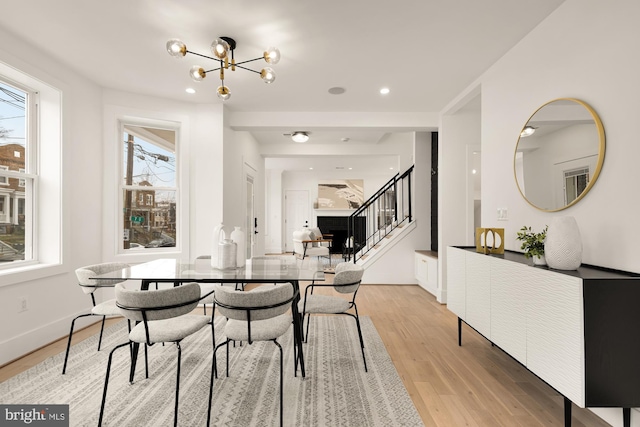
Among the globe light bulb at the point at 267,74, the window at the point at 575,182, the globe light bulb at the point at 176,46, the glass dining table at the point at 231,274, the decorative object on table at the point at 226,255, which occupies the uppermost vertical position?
the globe light bulb at the point at 176,46

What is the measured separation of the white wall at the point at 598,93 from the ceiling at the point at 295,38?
0.84 ft

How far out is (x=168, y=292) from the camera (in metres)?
1.80

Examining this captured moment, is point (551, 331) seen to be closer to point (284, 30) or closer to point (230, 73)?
point (284, 30)

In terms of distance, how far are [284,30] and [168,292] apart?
217cm

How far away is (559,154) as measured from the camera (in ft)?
7.36

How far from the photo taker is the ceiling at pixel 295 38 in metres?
2.29

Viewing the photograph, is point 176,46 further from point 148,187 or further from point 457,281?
point 457,281

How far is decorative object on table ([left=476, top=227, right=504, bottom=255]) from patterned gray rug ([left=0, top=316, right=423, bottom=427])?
126 cm

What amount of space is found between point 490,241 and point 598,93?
4.20 feet

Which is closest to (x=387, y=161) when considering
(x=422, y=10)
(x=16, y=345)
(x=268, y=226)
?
(x=268, y=226)

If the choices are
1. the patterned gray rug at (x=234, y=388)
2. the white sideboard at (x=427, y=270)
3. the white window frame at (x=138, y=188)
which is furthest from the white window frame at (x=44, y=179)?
the white sideboard at (x=427, y=270)

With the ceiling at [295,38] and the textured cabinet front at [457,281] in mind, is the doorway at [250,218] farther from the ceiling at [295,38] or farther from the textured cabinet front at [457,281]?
the textured cabinet front at [457,281]

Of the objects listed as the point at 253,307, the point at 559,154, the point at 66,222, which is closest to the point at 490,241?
the point at 559,154

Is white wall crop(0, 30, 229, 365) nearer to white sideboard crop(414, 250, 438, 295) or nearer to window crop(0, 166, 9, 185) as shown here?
window crop(0, 166, 9, 185)
